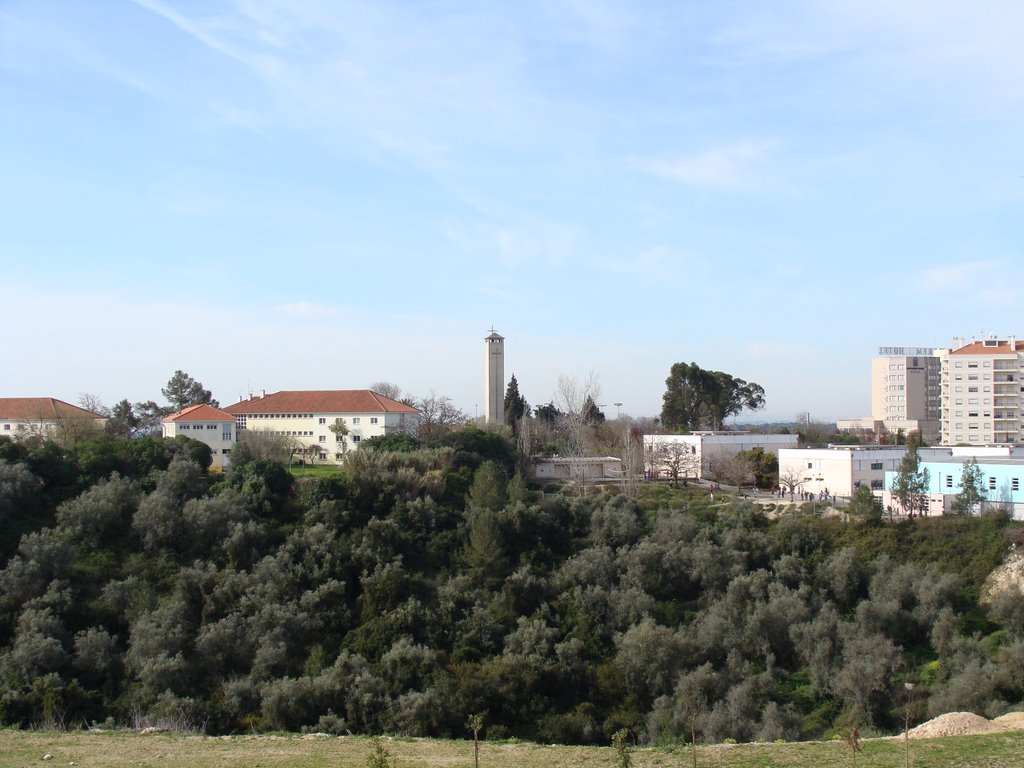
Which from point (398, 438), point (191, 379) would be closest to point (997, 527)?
point (398, 438)

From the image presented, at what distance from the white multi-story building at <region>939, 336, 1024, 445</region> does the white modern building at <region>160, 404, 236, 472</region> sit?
1867 inches

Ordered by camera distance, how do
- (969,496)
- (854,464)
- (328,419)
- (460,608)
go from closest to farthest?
(460,608), (969,496), (854,464), (328,419)

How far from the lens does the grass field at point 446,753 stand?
1202 cm

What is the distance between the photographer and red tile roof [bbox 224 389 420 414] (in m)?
50.9

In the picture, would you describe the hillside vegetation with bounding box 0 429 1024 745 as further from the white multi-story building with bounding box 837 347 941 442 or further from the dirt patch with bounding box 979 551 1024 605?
the white multi-story building with bounding box 837 347 941 442

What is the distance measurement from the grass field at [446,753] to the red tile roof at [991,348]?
2186 inches

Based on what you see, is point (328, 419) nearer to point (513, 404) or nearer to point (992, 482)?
point (513, 404)

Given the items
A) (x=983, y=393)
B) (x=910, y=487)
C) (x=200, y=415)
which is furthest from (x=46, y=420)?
(x=983, y=393)

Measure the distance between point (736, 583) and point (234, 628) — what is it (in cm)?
1373

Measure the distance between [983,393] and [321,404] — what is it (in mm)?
43523

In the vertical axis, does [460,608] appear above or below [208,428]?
below

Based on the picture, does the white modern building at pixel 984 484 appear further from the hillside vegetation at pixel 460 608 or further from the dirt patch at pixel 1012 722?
the dirt patch at pixel 1012 722

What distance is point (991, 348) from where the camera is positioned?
62.7 meters

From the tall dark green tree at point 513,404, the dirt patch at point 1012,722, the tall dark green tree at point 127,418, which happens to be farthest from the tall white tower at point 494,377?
the dirt patch at point 1012,722
